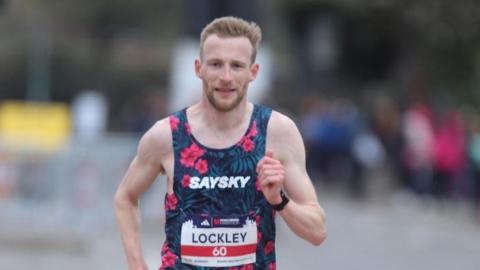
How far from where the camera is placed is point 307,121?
3038cm

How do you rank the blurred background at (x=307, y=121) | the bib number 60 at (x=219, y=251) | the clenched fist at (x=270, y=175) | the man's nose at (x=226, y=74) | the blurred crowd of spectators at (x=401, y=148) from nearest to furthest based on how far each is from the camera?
1. the clenched fist at (x=270, y=175)
2. the man's nose at (x=226, y=74)
3. the bib number 60 at (x=219, y=251)
4. the blurred background at (x=307, y=121)
5. the blurred crowd of spectators at (x=401, y=148)

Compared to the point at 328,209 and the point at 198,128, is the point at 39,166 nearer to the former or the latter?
the point at 328,209

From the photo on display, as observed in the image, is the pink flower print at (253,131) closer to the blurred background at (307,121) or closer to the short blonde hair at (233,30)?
the short blonde hair at (233,30)

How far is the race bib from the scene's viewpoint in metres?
6.75

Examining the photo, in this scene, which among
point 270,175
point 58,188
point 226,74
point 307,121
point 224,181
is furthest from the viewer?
point 307,121

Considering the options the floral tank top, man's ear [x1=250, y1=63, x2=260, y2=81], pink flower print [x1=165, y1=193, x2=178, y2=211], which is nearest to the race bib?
the floral tank top

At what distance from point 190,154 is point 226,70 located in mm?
466

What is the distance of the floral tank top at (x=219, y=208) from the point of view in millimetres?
6715

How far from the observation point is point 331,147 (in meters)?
28.5

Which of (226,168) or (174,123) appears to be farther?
(174,123)

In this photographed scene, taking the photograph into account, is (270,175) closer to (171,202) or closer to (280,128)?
(280,128)

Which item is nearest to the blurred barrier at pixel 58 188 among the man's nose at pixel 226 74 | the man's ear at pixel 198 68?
the man's ear at pixel 198 68

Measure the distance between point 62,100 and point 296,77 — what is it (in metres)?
10.3

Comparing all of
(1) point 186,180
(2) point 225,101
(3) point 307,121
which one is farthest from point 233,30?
(3) point 307,121
